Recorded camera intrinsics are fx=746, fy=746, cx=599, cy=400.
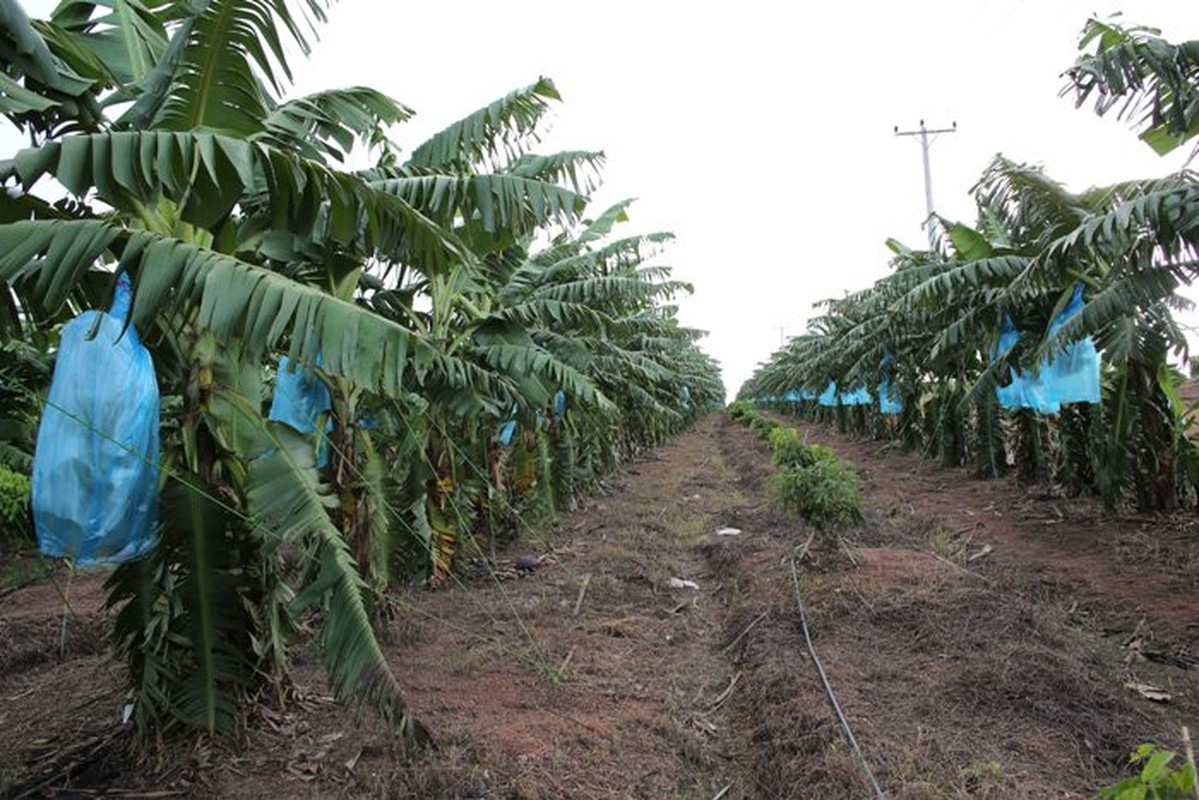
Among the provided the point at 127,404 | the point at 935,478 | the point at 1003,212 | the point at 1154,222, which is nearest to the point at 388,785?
the point at 127,404

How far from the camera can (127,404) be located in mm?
3004

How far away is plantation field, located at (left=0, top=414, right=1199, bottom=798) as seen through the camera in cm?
353

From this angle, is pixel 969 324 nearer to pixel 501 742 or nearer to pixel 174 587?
pixel 501 742

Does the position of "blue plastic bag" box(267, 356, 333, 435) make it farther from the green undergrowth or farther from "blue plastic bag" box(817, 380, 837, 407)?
"blue plastic bag" box(817, 380, 837, 407)

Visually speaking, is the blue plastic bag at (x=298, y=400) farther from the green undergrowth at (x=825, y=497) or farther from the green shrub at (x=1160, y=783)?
the green undergrowth at (x=825, y=497)

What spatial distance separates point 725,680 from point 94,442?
4.06 metres

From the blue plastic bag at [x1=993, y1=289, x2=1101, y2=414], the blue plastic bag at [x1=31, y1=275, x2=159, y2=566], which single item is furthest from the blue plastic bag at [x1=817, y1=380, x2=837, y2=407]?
the blue plastic bag at [x1=31, y1=275, x2=159, y2=566]

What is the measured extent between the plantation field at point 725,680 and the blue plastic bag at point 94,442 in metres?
1.27

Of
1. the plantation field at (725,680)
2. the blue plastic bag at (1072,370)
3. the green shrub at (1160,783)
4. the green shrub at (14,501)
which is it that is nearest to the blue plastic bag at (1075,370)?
the blue plastic bag at (1072,370)

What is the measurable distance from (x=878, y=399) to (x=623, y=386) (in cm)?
1141

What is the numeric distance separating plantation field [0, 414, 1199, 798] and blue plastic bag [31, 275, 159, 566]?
1.27 metres

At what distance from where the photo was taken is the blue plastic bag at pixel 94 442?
287 centimetres

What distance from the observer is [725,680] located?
5.19 metres

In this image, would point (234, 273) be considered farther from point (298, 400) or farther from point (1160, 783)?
point (1160, 783)
